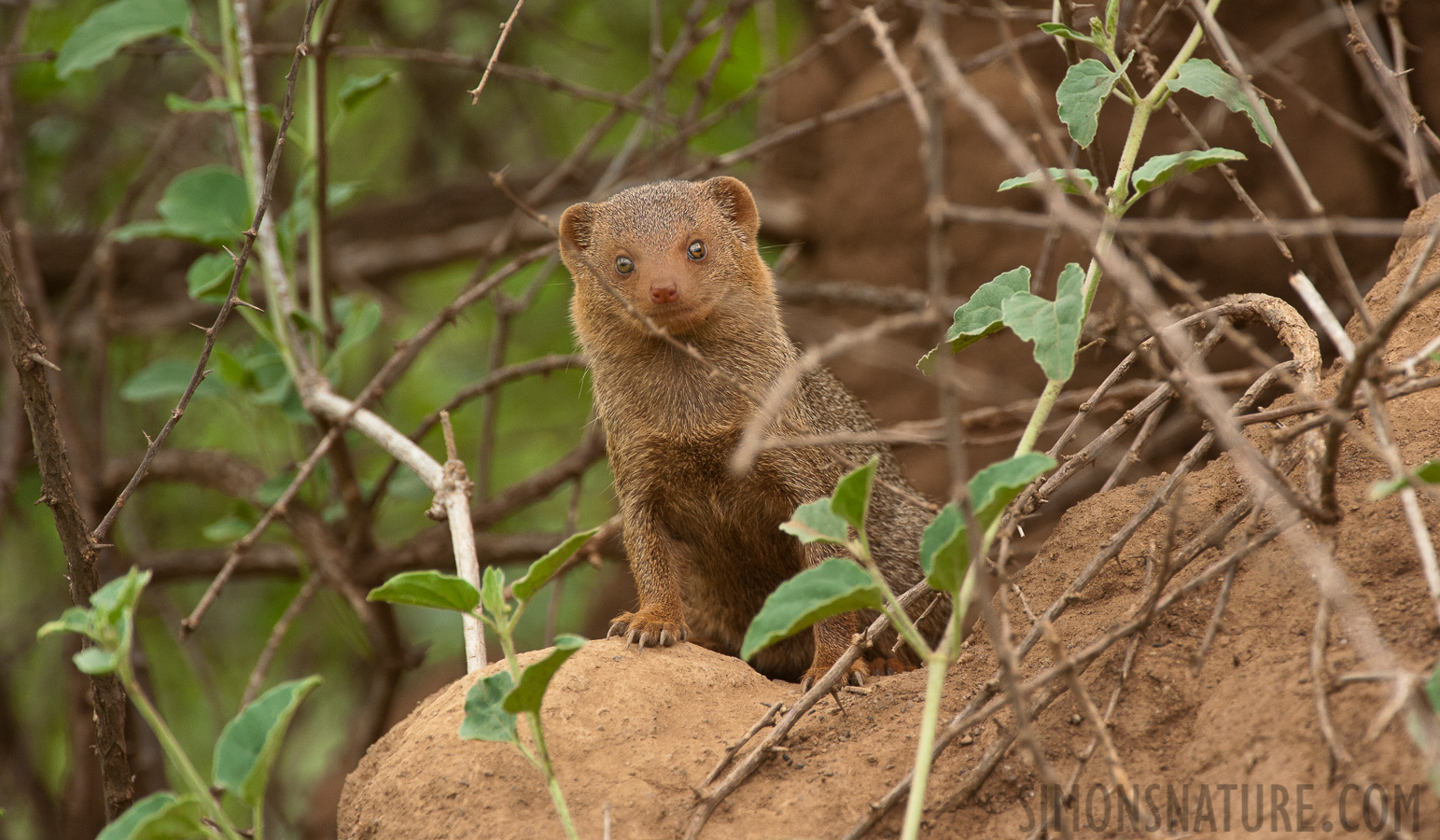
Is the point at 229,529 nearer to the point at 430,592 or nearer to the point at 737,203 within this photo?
the point at 737,203

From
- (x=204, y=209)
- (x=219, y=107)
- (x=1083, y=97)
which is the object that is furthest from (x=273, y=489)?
(x=1083, y=97)

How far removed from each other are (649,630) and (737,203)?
1.30 metres

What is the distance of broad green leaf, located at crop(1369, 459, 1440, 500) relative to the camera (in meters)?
1.40

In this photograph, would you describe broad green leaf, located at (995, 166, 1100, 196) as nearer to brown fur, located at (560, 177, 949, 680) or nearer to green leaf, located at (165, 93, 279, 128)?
brown fur, located at (560, 177, 949, 680)

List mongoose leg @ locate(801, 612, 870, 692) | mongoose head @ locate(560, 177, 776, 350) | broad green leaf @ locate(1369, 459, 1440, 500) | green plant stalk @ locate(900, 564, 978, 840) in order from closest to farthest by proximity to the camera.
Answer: broad green leaf @ locate(1369, 459, 1440, 500) → green plant stalk @ locate(900, 564, 978, 840) → mongoose leg @ locate(801, 612, 870, 692) → mongoose head @ locate(560, 177, 776, 350)

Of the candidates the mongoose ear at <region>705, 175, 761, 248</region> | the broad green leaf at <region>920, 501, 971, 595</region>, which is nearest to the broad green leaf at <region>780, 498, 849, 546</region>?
the broad green leaf at <region>920, 501, 971, 595</region>

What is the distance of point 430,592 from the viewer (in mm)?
1813

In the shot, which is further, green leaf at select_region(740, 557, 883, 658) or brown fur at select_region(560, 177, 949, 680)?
brown fur at select_region(560, 177, 949, 680)

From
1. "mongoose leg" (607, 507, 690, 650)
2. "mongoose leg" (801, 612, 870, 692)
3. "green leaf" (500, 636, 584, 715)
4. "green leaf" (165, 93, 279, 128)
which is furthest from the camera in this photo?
"green leaf" (165, 93, 279, 128)

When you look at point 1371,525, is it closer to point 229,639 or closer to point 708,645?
point 708,645

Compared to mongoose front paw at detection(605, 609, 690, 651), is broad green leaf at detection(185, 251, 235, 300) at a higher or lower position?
higher

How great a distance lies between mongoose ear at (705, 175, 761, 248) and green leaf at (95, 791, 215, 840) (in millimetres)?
2180

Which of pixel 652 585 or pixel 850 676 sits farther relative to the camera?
pixel 652 585

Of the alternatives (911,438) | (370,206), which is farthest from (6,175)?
(911,438)
